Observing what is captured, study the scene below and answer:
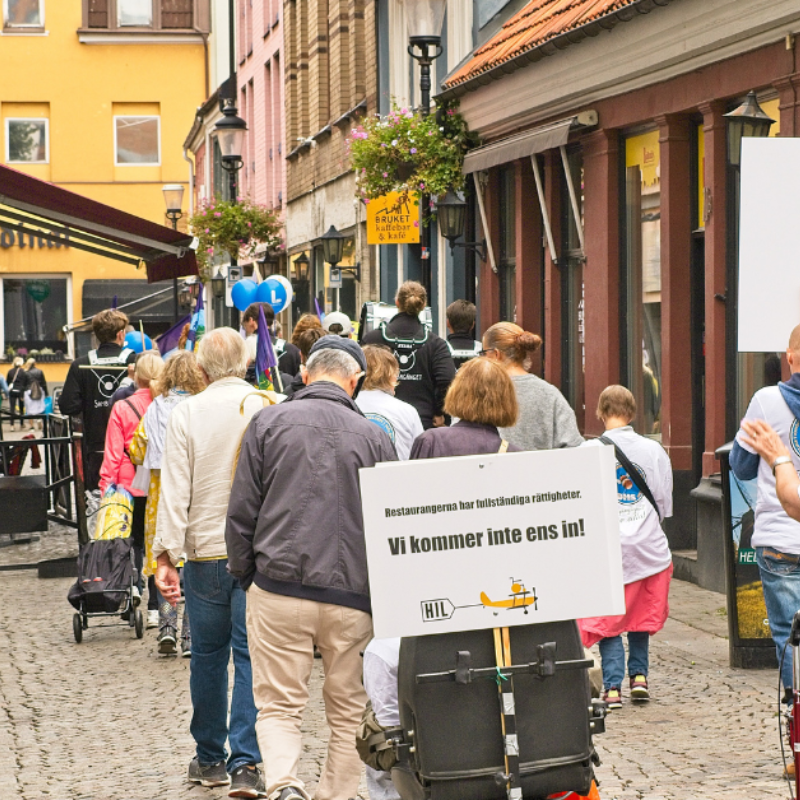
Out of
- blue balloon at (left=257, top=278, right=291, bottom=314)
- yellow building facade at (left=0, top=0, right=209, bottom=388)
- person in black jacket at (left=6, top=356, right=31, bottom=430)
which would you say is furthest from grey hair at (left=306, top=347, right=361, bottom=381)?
yellow building facade at (left=0, top=0, right=209, bottom=388)

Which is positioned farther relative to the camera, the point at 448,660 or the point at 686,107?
the point at 686,107

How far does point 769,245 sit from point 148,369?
5222 mm

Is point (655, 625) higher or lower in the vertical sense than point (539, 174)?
lower

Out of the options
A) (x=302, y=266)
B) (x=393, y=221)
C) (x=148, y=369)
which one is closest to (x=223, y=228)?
(x=302, y=266)

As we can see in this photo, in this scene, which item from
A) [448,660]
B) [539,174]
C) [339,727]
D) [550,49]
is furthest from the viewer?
[539,174]

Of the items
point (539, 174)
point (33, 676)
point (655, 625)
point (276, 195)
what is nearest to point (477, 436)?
point (655, 625)

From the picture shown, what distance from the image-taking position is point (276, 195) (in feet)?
121

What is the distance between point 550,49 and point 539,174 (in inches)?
67.3

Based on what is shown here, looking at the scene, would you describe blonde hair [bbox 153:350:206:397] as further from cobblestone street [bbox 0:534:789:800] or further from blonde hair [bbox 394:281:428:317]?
blonde hair [bbox 394:281:428:317]

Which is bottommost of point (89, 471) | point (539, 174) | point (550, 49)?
point (89, 471)

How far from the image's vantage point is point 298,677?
5891mm

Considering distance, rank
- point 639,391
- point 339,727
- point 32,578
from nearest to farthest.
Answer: point 339,727 < point 32,578 < point 639,391

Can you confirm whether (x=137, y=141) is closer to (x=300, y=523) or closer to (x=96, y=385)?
(x=96, y=385)

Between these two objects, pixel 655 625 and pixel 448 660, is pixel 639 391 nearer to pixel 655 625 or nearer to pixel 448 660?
pixel 655 625
